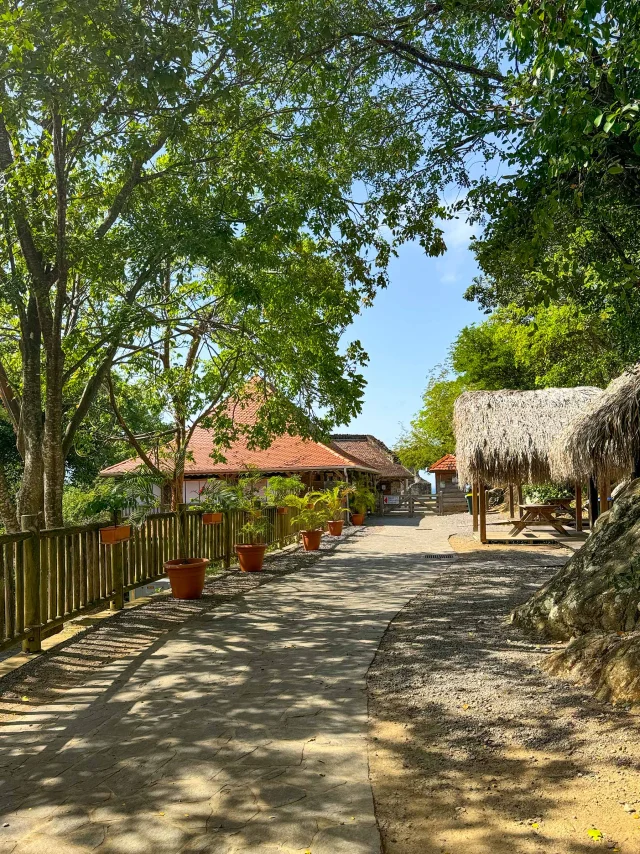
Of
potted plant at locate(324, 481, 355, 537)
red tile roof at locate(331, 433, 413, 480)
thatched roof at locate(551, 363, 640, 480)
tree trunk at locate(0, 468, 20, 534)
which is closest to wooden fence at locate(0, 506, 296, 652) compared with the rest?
tree trunk at locate(0, 468, 20, 534)

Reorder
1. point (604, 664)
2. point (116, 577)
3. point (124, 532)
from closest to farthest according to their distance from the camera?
point (604, 664) → point (124, 532) → point (116, 577)

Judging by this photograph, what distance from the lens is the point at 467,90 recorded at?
22.6ft

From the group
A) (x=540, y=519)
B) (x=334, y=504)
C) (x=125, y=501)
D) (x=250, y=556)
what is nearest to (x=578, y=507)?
(x=540, y=519)

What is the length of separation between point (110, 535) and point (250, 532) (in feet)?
17.5

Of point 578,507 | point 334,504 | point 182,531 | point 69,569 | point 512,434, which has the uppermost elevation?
point 512,434

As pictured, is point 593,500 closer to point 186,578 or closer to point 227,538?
point 227,538

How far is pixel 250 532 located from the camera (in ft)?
40.8

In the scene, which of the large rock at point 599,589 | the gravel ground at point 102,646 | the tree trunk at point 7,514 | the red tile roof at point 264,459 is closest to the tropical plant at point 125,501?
the gravel ground at point 102,646

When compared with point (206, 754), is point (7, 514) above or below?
above

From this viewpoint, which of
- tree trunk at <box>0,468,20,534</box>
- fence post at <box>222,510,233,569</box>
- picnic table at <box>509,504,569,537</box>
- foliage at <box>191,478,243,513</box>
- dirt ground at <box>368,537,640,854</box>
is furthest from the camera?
picnic table at <box>509,504,569,537</box>

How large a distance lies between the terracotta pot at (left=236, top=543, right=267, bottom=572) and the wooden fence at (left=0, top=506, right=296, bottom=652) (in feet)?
4.50

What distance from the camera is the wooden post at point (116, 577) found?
7703 mm

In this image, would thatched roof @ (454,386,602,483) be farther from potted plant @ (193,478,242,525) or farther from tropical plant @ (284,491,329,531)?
potted plant @ (193,478,242,525)

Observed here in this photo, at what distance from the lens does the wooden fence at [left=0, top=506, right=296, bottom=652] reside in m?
5.64
